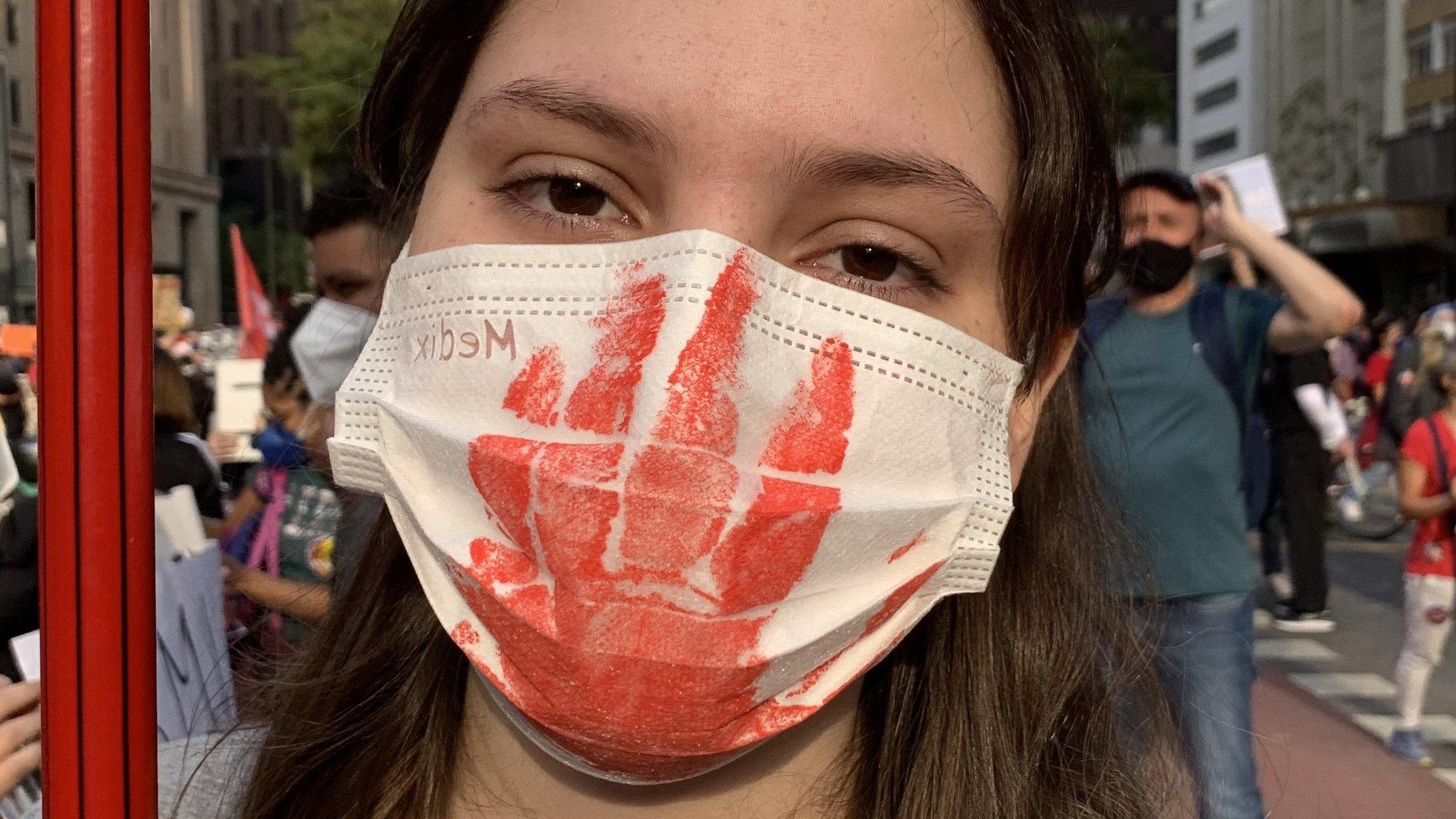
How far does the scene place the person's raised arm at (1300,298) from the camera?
405 centimetres

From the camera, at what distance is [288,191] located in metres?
3.41

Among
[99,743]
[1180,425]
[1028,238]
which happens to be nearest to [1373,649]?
[1180,425]

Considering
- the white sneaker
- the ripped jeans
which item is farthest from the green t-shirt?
the white sneaker

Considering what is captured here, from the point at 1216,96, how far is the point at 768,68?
63255 mm

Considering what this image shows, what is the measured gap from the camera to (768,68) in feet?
3.70

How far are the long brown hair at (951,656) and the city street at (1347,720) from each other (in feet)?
7.64

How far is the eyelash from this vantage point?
3.99ft

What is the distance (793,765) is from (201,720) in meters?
0.86

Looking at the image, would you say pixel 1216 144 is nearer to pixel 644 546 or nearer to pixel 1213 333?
pixel 1213 333

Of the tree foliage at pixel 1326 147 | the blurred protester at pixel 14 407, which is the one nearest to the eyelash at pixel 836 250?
the blurred protester at pixel 14 407

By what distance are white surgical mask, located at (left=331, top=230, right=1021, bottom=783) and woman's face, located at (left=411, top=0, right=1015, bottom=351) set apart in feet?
0.14

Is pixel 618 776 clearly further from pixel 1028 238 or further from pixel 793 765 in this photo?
pixel 1028 238

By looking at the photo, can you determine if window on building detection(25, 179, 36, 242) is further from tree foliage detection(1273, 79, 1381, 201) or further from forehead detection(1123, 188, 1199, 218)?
tree foliage detection(1273, 79, 1381, 201)

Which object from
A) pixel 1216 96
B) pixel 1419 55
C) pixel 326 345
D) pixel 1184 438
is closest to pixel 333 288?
A: pixel 326 345
